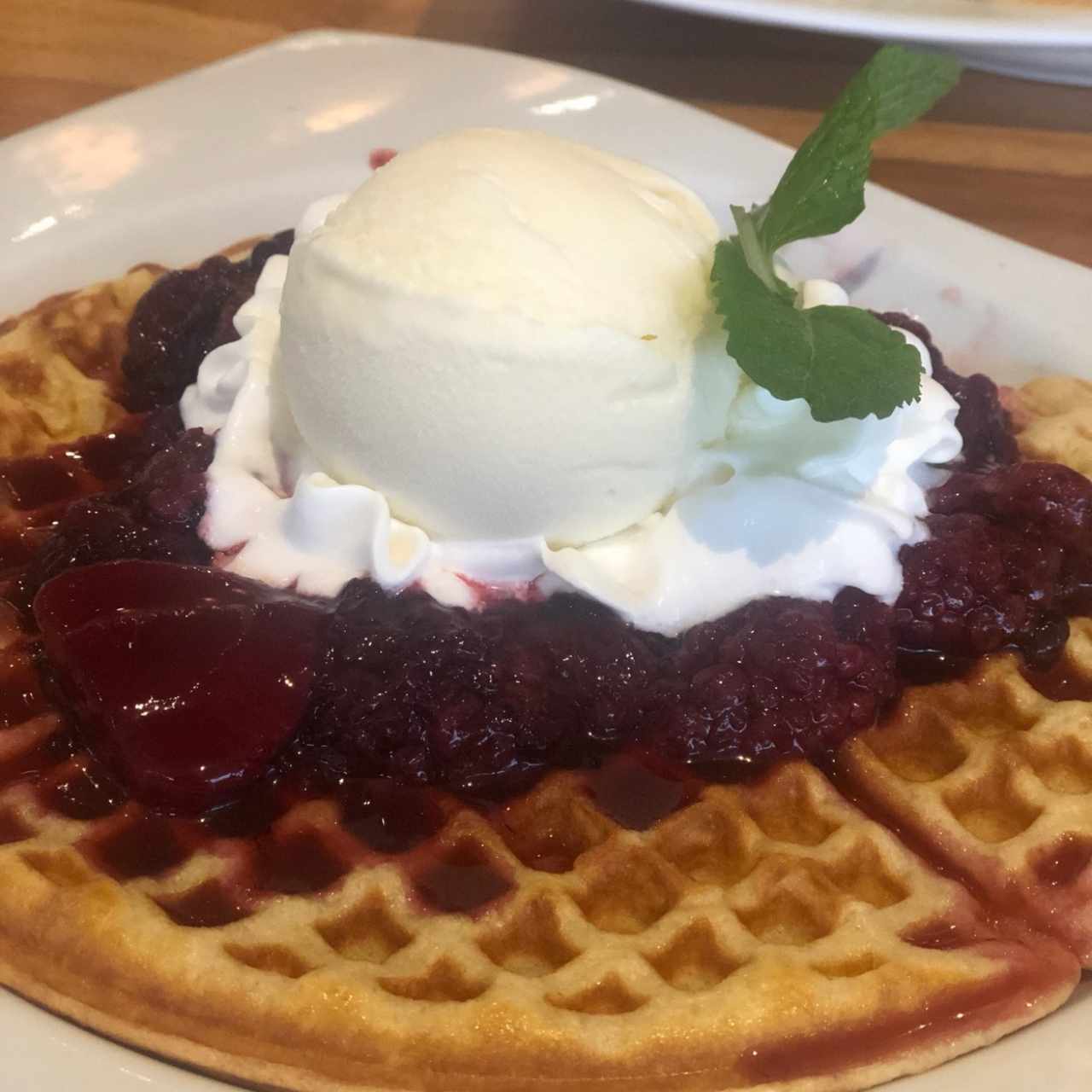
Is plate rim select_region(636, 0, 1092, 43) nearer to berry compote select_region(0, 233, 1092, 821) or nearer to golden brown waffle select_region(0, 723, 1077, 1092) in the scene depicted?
berry compote select_region(0, 233, 1092, 821)

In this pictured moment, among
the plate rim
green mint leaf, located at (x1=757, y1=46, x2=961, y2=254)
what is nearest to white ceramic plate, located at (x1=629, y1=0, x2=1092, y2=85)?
the plate rim

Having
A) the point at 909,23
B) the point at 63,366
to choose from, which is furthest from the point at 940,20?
the point at 63,366

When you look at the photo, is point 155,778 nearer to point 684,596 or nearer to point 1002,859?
point 684,596

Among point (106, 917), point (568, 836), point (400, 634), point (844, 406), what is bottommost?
point (568, 836)

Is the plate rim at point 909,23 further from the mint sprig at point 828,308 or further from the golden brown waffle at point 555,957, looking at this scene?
the golden brown waffle at point 555,957

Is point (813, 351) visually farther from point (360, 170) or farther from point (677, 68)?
point (677, 68)

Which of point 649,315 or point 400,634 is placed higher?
point 649,315

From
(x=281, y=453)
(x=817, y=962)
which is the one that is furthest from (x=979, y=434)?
(x=281, y=453)
